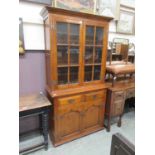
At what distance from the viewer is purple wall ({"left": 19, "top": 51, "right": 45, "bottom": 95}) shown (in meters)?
2.02

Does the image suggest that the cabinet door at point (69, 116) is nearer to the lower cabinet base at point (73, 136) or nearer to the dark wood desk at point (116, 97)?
the lower cabinet base at point (73, 136)

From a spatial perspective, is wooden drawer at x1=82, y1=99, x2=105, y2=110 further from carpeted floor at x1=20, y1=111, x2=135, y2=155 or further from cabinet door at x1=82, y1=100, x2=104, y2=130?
carpeted floor at x1=20, y1=111, x2=135, y2=155

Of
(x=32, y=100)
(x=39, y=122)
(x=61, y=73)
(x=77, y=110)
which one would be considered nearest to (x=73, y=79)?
(x=61, y=73)

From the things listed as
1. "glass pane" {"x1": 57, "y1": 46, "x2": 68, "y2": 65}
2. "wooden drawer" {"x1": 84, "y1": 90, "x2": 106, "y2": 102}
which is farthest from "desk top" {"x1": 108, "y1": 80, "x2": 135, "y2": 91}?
"glass pane" {"x1": 57, "y1": 46, "x2": 68, "y2": 65}

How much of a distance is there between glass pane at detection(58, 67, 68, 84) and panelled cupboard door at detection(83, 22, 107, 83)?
0.99 ft

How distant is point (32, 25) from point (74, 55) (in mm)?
747

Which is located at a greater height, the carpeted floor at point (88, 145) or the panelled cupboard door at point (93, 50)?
the panelled cupboard door at point (93, 50)

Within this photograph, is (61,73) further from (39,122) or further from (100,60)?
(39,122)

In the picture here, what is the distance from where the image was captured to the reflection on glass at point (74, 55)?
1.92m

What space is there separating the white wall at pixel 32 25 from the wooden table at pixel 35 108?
29.4 inches

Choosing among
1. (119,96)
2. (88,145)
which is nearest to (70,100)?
(88,145)

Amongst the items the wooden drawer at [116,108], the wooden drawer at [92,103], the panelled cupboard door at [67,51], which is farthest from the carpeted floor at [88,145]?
the panelled cupboard door at [67,51]

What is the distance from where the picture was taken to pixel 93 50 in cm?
208

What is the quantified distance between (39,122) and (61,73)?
3.23 ft
